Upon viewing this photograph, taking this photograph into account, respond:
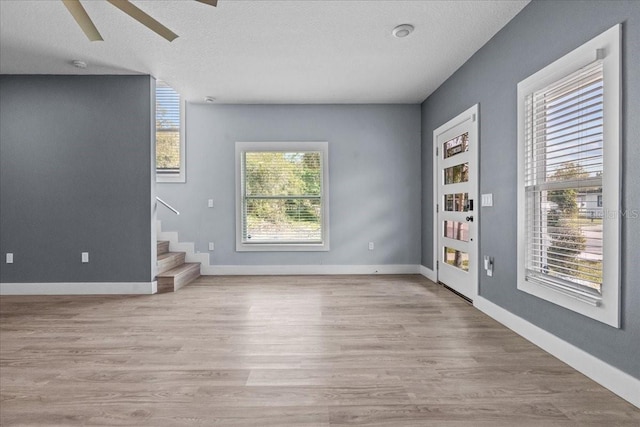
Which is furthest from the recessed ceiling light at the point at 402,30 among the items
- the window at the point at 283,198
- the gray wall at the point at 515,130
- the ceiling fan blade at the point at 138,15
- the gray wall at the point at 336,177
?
the window at the point at 283,198

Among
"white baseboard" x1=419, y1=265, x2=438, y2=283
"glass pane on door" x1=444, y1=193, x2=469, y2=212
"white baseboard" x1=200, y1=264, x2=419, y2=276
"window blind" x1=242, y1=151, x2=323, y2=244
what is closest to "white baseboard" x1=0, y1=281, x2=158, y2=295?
"white baseboard" x1=200, y1=264, x2=419, y2=276

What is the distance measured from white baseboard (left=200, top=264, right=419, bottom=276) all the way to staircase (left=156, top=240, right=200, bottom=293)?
1.04ft

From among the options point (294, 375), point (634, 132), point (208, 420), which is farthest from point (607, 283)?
point (208, 420)

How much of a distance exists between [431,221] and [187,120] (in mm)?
4059

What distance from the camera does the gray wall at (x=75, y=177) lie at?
13.7 feet

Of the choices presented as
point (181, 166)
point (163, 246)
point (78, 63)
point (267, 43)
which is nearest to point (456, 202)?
point (267, 43)

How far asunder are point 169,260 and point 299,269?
1908 mm

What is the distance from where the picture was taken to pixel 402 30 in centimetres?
304

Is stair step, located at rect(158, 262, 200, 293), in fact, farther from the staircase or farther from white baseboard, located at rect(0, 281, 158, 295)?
white baseboard, located at rect(0, 281, 158, 295)

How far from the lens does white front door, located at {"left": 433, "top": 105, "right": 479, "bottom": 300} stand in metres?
3.62

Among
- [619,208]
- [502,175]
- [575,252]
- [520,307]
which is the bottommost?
[520,307]

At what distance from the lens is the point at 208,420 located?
1683 mm

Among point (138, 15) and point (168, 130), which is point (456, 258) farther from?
point (168, 130)

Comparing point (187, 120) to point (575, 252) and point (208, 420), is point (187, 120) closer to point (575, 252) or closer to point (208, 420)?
point (208, 420)
